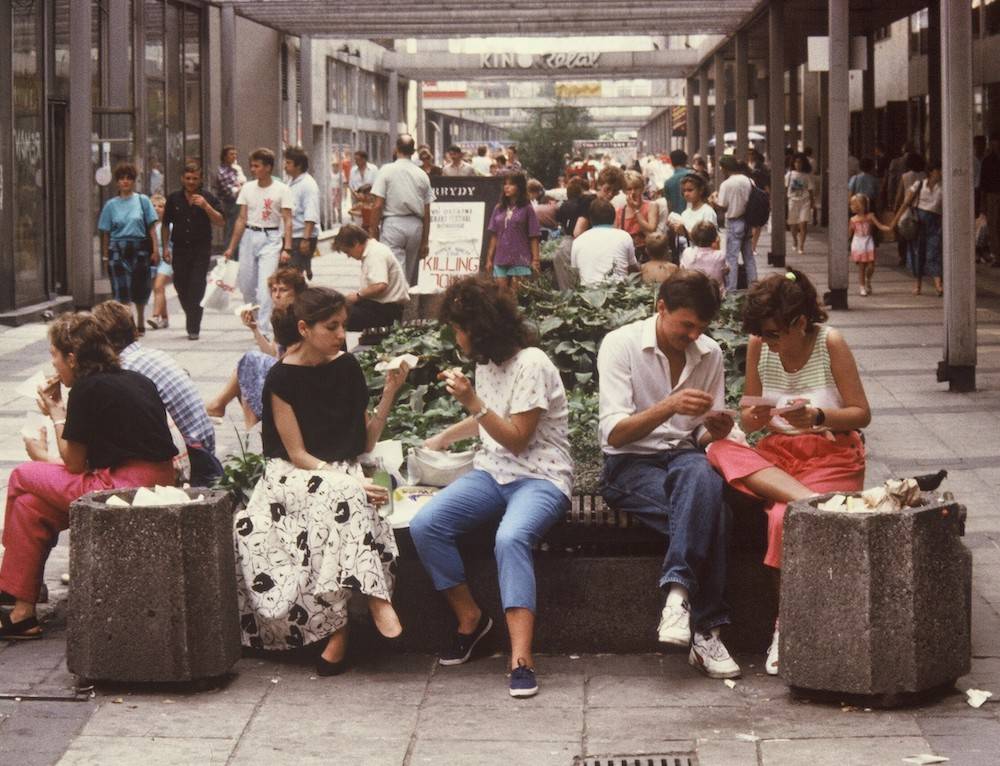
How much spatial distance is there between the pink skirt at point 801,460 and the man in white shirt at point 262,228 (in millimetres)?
8717

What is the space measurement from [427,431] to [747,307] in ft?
7.17

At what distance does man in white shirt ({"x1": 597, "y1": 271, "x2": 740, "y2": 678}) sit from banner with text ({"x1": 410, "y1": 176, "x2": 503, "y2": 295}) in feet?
34.4

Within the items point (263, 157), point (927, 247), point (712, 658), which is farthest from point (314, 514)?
point (927, 247)

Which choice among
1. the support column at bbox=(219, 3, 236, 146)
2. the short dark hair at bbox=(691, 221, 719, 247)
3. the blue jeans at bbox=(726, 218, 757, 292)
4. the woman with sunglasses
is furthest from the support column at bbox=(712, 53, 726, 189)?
the woman with sunglasses

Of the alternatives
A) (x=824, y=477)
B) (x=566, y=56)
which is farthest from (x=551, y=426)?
(x=566, y=56)

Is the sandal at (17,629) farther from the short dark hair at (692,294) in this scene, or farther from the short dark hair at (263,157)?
the short dark hair at (263,157)

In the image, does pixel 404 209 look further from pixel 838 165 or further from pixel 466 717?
pixel 466 717

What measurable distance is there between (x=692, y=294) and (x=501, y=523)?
1007mm

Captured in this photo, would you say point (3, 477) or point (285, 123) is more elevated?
point (285, 123)

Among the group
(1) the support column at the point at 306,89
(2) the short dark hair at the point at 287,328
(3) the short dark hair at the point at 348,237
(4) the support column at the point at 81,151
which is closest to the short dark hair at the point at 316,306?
(2) the short dark hair at the point at 287,328

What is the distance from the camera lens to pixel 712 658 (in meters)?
5.77

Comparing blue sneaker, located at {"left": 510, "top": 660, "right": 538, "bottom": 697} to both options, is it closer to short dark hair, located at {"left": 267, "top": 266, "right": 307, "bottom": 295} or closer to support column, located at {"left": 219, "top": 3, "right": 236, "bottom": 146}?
short dark hair, located at {"left": 267, "top": 266, "right": 307, "bottom": 295}

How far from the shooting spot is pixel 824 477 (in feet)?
19.5

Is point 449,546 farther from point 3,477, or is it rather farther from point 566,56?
point 566,56
